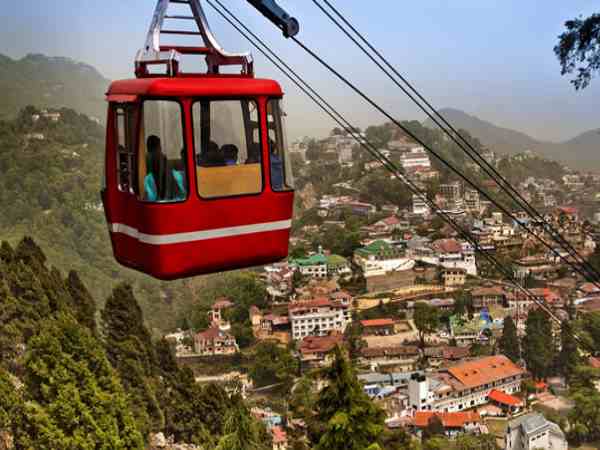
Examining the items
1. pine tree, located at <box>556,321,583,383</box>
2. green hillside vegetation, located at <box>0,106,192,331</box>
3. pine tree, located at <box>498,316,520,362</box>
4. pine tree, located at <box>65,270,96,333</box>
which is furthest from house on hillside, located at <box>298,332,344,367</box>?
pine tree, located at <box>65,270,96,333</box>

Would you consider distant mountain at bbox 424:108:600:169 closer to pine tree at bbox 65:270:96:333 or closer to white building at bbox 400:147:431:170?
white building at bbox 400:147:431:170

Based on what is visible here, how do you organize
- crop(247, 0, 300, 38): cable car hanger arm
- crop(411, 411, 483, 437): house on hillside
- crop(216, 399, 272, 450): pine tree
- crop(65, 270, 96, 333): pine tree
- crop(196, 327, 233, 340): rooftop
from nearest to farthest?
crop(247, 0, 300, 38): cable car hanger arm, crop(216, 399, 272, 450): pine tree, crop(65, 270, 96, 333): pine tree, crop(411, 411, 483, 437): house on hillside, crop(196, 327, 233, 340): rooftop

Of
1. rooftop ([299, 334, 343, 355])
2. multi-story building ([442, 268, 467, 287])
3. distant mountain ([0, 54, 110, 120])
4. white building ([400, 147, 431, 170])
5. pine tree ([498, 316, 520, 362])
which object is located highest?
distant mountain ([0, 54, 110, 120])

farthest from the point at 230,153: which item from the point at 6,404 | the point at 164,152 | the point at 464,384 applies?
the point at 464,384

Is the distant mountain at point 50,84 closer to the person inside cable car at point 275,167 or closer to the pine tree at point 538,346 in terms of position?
the pine tree at point 538,346

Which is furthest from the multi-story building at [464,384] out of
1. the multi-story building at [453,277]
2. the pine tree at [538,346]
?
the multi-story building at [453,277]

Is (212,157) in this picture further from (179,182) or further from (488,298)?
(488,298)
